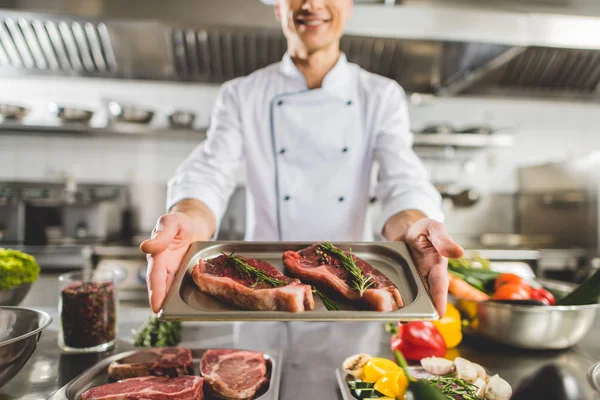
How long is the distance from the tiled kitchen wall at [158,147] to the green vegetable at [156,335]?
3.27 meters

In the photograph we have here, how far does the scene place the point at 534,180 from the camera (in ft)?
14.3

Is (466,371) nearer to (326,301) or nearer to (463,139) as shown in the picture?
(326,301)

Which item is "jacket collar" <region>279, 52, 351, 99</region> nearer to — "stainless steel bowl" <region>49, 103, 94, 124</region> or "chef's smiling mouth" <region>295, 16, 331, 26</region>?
"chef's smiling mouth" <region>295, 16, 331, 26</region>

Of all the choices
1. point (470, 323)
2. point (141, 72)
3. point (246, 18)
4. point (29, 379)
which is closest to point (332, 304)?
point (470, 323)

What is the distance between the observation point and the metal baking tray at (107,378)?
2.95 ft

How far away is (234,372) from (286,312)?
28 cm

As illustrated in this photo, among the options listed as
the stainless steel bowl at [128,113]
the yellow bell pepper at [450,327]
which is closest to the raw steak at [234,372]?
the yellow bell pepper at [450,327]

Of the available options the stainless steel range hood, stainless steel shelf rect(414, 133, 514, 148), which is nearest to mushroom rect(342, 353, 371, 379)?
the stainless steel range hood

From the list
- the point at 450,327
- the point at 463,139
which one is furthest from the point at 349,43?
the point at 450,327

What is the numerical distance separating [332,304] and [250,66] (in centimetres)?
317

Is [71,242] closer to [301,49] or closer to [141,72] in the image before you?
[141,72]

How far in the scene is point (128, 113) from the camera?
3.82 m

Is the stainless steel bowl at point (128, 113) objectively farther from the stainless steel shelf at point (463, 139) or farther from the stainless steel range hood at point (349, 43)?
the stainless steel shelf at point (463, 139)

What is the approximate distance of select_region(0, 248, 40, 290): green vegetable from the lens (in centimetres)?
129
